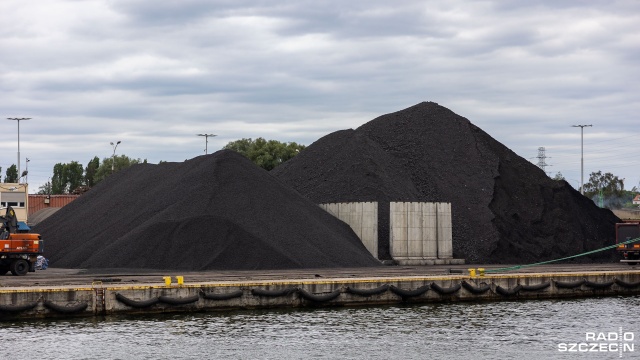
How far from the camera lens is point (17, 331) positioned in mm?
29047


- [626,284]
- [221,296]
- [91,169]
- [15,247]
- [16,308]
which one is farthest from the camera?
[91,169]

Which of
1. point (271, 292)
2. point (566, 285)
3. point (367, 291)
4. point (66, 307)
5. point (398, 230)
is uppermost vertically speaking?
point (398, 230)

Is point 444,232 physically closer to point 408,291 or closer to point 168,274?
point 408,291

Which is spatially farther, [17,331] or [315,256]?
[315,256]

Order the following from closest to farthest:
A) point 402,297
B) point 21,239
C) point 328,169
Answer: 1. point 402,297
2. point 21,239
3. point 328,169

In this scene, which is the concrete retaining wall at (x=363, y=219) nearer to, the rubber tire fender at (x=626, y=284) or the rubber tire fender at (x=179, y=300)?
the rubber tire fender at (x=626, y=284)

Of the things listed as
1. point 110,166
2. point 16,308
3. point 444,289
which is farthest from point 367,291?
point 110,166

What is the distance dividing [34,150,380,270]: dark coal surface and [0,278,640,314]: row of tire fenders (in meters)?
A: 9.72

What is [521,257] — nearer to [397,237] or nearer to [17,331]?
[397,237]

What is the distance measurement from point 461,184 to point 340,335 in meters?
36.7

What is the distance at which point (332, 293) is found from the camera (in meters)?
36.0

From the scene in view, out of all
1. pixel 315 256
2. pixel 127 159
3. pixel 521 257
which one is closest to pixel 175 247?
pixel 315 256

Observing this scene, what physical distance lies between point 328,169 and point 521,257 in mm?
14706

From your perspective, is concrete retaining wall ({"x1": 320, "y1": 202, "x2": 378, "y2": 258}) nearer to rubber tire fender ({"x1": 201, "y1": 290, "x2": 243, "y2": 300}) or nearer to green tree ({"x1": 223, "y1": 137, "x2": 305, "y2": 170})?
rubber tire fender ({"x1": 201, "y1": 290, "x2": 243, "y2": 300})
